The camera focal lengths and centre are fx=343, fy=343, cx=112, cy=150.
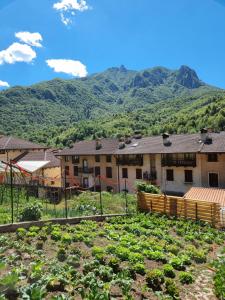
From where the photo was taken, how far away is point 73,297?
882 cm

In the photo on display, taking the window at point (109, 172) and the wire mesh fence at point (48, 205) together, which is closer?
the wire mesh fence at point (48, 205)

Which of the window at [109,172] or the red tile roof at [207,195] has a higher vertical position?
the window at [109,172]

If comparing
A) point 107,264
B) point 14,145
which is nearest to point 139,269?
point 107,264

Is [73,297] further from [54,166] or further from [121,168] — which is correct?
[54,166]

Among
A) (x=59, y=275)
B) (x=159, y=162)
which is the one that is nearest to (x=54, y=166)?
(x=159, y=162)

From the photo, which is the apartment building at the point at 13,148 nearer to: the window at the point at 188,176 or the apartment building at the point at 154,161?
the apartment building at the point at 154,161

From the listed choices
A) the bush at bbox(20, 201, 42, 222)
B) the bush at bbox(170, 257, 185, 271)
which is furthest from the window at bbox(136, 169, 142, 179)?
the bush at bbox(170, 257, 185, 271)

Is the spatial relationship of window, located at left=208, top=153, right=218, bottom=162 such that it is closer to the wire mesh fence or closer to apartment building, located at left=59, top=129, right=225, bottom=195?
apartment building, located at left=59, top=129, right=225, bottom=195

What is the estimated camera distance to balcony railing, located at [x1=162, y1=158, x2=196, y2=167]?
38.9 meters

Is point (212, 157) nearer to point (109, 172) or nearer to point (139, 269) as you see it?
point (109, 172)

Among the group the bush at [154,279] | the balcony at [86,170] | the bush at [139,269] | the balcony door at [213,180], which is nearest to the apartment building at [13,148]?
the balcony at [86,170]

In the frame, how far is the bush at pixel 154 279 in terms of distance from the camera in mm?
10655

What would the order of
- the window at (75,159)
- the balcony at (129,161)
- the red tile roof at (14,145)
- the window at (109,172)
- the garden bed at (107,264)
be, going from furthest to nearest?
the red tile roof at (14,145), the window at (75,159), the window at (109,172), the balcony at (129,161), the garden bed at (107,264)

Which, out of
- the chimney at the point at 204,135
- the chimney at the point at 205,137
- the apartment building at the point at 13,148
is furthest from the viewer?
the apartment building at the point at 13,148
